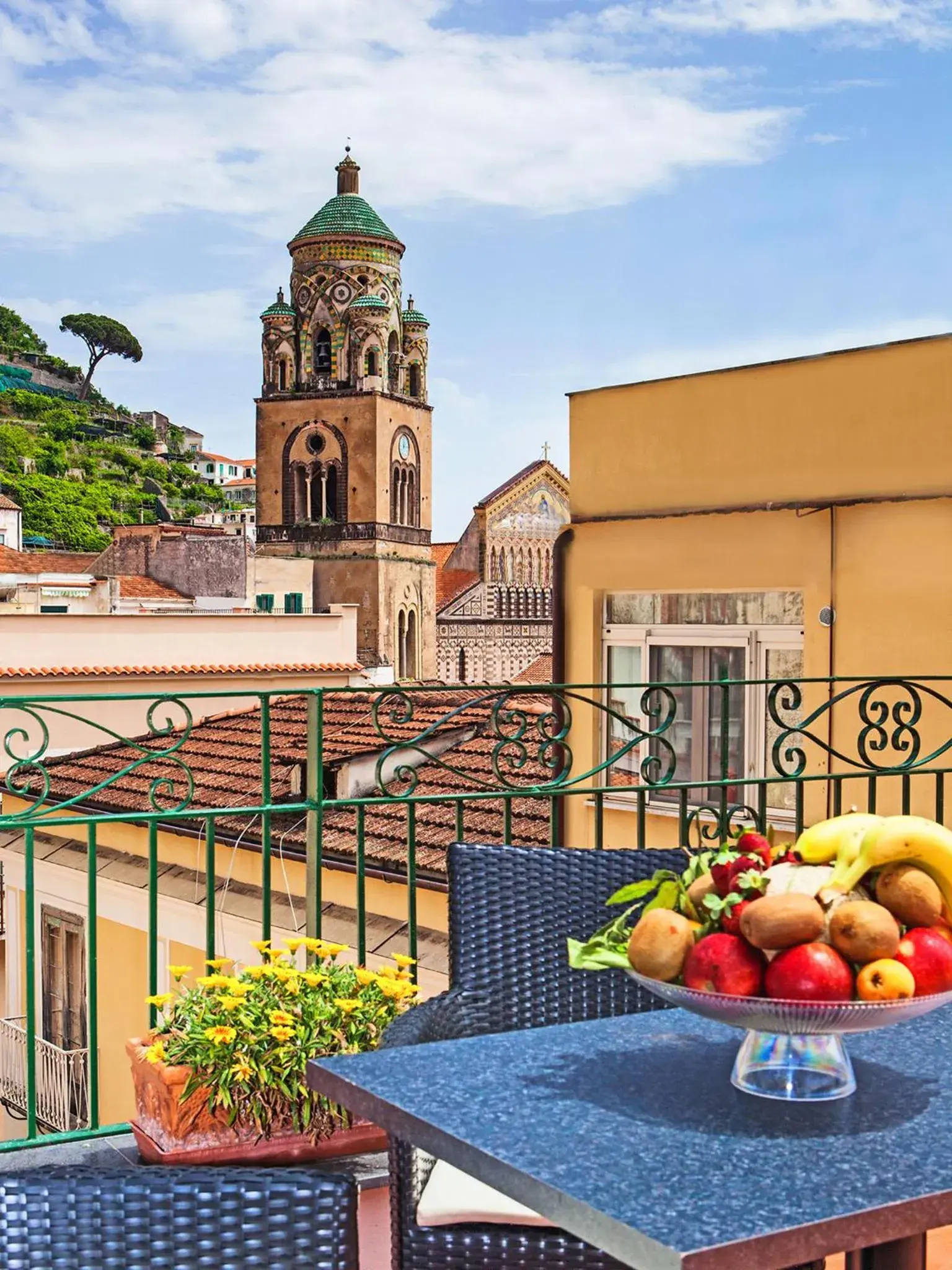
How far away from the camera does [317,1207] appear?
174 centimetres

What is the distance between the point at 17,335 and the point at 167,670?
334 feet

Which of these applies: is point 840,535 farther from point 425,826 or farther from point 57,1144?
point 57,1144

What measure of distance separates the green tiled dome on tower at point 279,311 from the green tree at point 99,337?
213 feet

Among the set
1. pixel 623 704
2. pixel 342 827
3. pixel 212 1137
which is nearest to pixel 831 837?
pixel 212 1137

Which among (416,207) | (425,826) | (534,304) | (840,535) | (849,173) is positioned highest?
(416,207)

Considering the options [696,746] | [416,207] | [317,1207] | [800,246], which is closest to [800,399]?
[696,746]

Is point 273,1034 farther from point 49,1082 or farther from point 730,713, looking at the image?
point 49,1082

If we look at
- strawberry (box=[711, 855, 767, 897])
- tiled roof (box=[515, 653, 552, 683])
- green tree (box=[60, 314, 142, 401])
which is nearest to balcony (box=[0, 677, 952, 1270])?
strawberry (box=[711, 855, 767, 897])

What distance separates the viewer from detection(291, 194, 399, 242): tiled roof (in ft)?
192

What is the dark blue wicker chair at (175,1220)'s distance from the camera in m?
1.69

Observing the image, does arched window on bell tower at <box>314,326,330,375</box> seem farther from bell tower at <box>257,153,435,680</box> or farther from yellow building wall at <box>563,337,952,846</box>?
yellow building wall at <box>563,337,952,846</box>

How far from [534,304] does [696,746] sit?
54614mm

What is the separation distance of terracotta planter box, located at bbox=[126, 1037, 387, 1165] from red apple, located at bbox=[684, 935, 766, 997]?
147 centimetres

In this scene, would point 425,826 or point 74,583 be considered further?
point 74,583
